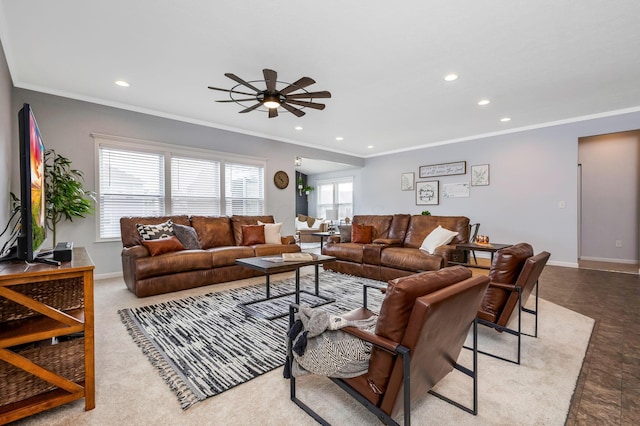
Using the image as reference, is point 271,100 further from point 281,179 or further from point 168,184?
point 281,179

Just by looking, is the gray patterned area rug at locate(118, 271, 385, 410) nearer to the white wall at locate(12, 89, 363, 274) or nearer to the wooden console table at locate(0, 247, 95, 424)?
the wooden console table at locate(0, 247, 95, 424)

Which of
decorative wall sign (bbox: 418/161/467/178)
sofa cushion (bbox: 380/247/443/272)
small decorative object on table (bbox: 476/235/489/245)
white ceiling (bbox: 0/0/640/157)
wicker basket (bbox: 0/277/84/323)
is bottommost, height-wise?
sofa cushion (bbox: 380/247/443/272)

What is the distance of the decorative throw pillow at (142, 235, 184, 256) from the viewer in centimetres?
374

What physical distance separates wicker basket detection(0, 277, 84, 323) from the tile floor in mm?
2864

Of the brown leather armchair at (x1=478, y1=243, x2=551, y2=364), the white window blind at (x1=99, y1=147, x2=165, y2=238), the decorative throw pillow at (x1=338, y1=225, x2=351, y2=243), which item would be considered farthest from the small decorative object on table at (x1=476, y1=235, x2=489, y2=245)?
the white window blind at (x1=99, y1=147, x2=165, y2=238)

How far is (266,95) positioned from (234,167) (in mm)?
3015

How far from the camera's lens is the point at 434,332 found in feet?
3.90

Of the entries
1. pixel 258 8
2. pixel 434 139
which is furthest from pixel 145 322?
pixel 434 139

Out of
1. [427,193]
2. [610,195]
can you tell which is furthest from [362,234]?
[610,195]

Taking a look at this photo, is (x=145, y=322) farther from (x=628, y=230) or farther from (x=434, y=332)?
(x=628, y=230)

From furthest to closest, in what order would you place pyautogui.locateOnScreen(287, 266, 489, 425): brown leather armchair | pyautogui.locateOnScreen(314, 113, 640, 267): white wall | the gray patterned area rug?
pyautogui.locateOnScreen(314, 113, 640, 267): white wall, the gray patterned area rug, pyautogui.locateOnScreen(287, 266, 489, 425): brown leather armchair

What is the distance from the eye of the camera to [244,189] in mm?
6078

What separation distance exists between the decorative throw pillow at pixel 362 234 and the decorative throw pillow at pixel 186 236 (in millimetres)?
2518

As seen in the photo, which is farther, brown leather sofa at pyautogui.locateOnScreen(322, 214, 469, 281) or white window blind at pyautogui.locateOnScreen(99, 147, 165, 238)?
white window blind at pyautogui.locateOnScreen(99, 147, 165, 238)
